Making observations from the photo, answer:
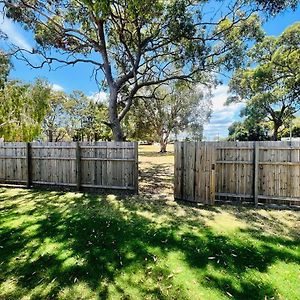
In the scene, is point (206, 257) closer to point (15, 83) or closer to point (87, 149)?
point (87, 149)

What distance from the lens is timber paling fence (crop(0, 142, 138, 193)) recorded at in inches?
308

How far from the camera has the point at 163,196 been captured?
7746mm

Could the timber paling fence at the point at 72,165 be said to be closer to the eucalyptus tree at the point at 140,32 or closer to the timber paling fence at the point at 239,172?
the timber paling fence at the point at 239,172

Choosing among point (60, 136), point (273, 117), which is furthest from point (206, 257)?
point (60, 136)

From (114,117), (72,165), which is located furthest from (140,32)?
(72,165)

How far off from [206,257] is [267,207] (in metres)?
3.50

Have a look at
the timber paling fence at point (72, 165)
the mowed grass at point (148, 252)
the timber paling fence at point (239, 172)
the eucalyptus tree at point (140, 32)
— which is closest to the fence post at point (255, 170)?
the timber paling fence at point (239, 172)

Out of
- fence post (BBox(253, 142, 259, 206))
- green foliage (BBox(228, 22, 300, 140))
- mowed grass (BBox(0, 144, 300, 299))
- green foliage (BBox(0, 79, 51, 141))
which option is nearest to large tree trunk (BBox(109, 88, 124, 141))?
mowed grass (BBox(0, 144, 300, 299))

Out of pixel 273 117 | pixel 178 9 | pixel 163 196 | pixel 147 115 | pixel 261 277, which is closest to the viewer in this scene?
pixel 261 277

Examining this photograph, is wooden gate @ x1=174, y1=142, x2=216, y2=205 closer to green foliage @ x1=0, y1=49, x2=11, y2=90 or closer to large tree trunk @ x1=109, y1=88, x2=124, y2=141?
large tree trunk @ x1=109, y1=88, x2=124, y2=141

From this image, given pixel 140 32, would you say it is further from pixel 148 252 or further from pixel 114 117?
pixel 148 252

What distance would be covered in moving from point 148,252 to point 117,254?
1.58 ft

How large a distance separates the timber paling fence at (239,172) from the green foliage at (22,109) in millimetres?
12477

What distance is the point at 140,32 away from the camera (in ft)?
33.3
